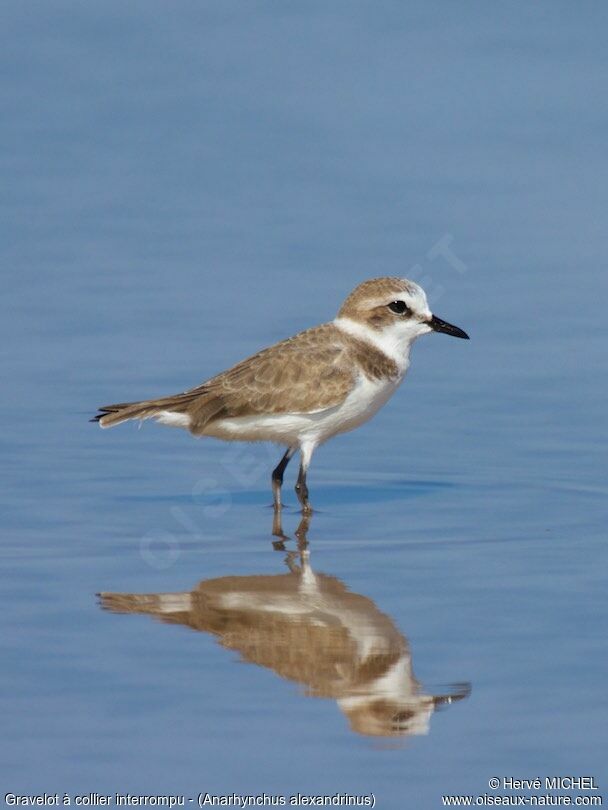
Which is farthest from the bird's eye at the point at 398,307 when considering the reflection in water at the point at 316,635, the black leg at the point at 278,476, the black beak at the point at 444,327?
the reflection in water at the point at 316,635

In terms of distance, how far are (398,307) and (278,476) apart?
1.26 m

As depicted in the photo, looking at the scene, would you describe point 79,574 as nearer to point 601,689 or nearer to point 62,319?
point 601,689

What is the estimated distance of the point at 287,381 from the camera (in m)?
10.6

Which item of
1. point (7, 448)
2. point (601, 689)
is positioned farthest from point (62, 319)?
point (601, 689)

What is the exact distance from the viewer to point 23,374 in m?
12.3

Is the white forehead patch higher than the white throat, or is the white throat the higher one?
the white forehead patch

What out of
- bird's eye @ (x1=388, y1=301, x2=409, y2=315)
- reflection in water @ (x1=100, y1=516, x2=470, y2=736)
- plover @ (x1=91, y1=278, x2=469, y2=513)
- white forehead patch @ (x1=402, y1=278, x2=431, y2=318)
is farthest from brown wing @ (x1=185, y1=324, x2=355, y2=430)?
reflection in water @ (x1=100, y1=516, x2=470, y2=736)

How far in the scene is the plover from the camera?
10484 mm

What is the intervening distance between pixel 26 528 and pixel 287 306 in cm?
432

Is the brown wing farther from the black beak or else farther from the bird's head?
the black beak

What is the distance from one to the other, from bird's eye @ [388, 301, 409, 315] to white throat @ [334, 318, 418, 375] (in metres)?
0.10
